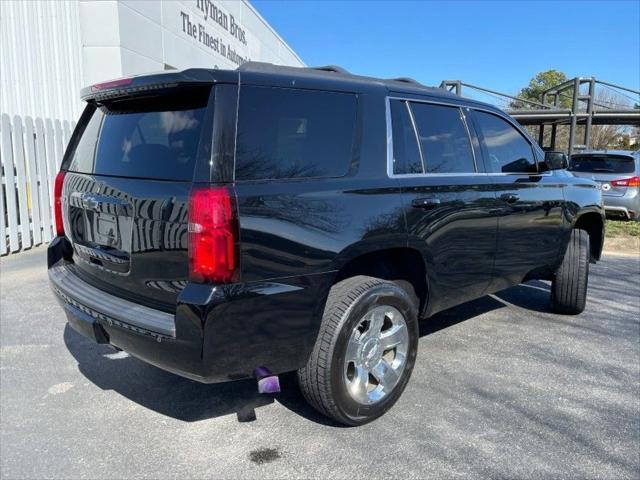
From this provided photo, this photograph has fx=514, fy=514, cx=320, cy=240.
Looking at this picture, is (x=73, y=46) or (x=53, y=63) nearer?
(x=53, y=63)

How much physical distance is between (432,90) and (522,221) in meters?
1.33

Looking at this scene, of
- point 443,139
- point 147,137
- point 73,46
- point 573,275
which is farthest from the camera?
point 73,46

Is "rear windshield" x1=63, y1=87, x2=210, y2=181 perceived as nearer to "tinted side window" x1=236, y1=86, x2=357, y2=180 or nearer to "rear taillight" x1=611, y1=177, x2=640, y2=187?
"tinted side window" x1=236, y1=86, x2=357, y2=180

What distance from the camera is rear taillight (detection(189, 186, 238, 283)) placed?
89.9 inches

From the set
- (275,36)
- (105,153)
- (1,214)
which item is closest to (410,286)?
(105,153)

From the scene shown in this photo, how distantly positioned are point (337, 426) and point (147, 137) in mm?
1957

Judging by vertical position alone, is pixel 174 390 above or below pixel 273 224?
below

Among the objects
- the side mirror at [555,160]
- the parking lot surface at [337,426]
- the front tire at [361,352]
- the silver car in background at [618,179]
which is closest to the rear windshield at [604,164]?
the silver car in background at [618,179]

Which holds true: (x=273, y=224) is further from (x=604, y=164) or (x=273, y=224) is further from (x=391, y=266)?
(x=604, y=164)

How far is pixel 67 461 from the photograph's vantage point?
106 inches

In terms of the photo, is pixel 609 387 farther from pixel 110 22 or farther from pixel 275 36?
pixel 275 36

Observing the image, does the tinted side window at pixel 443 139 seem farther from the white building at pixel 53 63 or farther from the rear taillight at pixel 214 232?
the white building at pixel 53 63

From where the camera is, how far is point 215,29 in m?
15.3

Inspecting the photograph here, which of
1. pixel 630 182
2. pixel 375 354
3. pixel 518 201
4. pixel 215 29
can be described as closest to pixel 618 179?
Result: pixel 630 182
